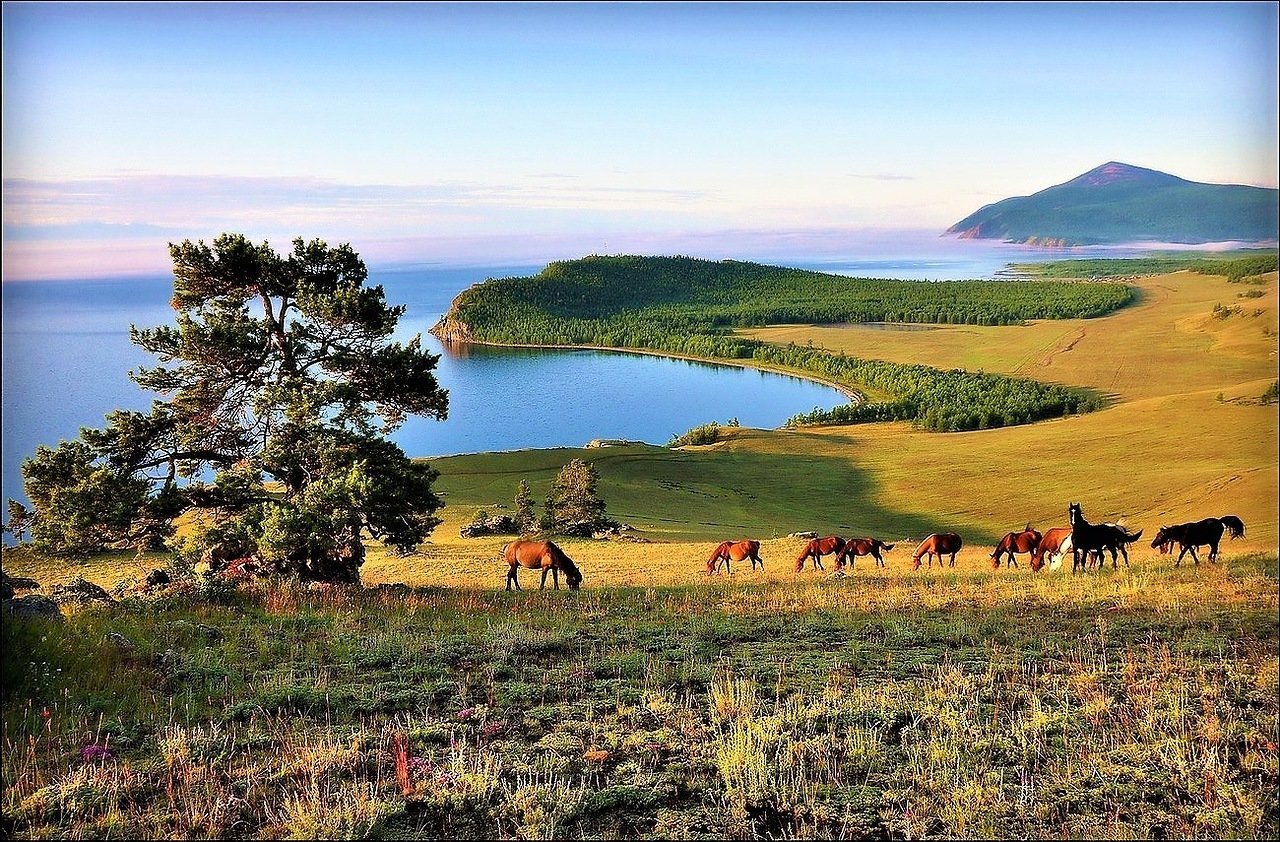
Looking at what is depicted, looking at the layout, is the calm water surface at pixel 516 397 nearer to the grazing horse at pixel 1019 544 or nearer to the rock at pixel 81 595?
the rock at pixel 81 595

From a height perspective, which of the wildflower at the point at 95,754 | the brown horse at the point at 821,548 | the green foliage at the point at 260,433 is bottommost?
the brown horse at the point at 821,548

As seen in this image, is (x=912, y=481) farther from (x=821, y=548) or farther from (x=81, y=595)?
(x=81, y=595)

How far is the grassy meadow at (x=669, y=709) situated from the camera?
6.18 metres

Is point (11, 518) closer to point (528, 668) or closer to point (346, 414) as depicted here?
point (346, 414)

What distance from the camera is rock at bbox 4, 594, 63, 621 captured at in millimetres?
10344

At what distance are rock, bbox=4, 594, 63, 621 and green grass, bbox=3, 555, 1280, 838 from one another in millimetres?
589

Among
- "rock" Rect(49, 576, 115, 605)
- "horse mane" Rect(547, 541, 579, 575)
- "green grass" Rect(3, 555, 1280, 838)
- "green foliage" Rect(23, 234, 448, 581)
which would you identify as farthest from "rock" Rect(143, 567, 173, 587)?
"horse mane" Rect(547, 541, 579, 575)

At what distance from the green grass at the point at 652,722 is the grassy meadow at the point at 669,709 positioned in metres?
0.03

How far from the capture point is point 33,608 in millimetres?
10984

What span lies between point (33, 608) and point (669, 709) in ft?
29.8

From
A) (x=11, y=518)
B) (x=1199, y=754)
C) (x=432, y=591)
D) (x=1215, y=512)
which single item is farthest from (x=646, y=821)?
(x=1215, y=512)

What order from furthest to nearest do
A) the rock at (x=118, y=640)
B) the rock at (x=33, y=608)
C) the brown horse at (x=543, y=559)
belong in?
the brown horse at (x=543, y=559)
the rock at (x=33, y=608)
the rock at (x=118, y=640)

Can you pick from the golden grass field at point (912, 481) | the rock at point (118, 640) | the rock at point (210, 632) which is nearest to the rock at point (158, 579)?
the rock at point (210, 632)

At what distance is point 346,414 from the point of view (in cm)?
1630
